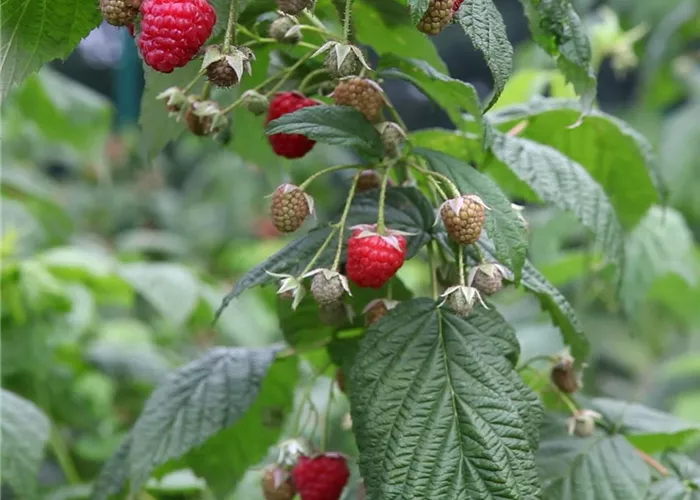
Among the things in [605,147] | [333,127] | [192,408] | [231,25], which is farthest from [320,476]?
[605,147]

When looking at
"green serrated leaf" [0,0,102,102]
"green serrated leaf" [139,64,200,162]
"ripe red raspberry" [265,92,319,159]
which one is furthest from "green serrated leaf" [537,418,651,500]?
"green serrated leaf" [0,0,102,102]

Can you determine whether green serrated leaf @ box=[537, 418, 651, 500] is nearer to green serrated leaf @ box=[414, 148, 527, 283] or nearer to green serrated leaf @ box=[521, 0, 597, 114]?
green serrated leaf @ box=[414, 148, 527, 283]

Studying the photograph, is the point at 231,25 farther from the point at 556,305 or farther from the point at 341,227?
the point at 556,305

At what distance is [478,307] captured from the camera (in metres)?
0.99

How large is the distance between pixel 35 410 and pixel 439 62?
71 cm

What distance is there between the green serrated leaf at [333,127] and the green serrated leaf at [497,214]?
0.07m

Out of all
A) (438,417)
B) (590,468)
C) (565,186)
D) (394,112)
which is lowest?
(590,468)

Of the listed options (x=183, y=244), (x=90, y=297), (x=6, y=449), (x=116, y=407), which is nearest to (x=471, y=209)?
(x=6, y=449)

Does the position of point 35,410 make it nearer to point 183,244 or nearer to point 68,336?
point 68,336

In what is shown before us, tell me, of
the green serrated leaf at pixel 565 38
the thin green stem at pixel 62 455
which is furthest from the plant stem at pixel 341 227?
the thin green stem at pixel 62 455

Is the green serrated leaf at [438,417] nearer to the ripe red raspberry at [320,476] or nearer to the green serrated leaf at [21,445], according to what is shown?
the ripe red raspberry at [320,476]

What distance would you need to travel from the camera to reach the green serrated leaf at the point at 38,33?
93 centimetres

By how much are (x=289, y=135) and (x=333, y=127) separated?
3.5 inches

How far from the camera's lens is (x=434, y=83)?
107cm
